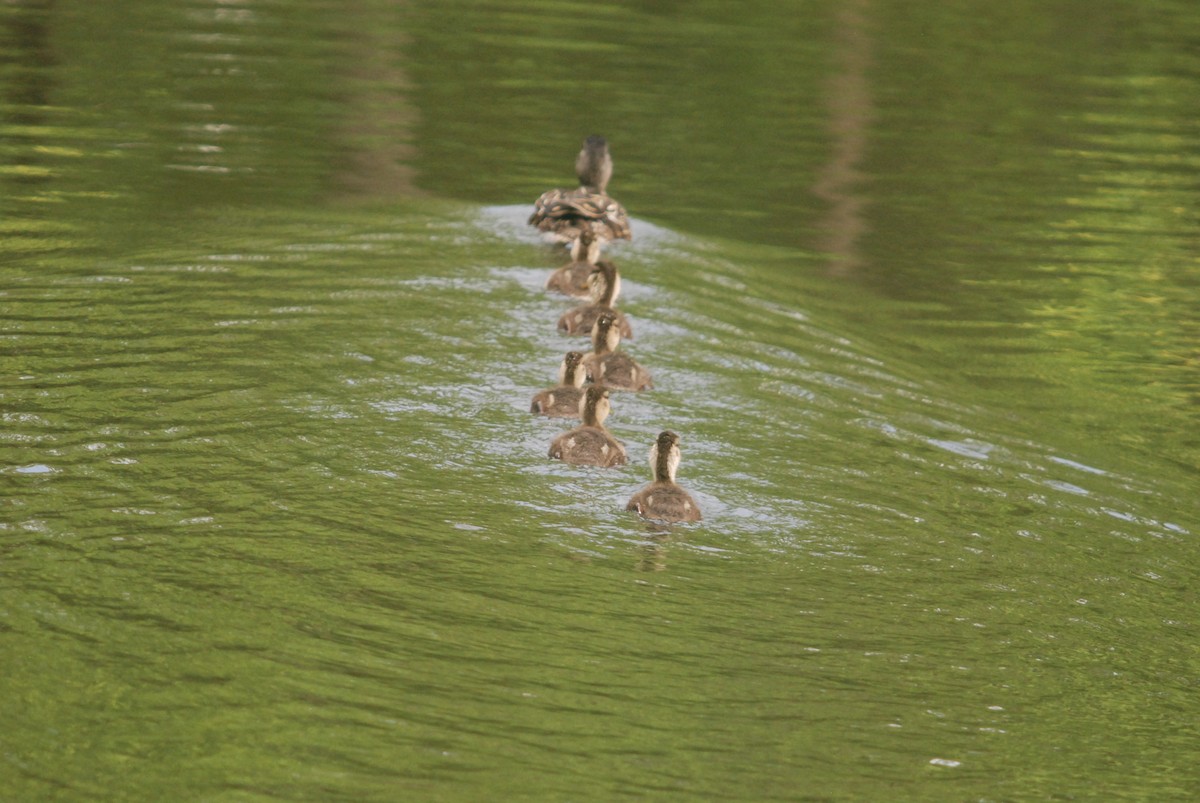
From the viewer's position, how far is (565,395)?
9789mm

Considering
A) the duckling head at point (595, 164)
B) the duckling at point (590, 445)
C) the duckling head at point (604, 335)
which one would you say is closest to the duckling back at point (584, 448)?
the duckling at point (590, 445)

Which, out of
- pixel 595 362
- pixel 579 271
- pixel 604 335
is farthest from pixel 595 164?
pixel 595 362

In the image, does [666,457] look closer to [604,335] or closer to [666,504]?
[666,504]

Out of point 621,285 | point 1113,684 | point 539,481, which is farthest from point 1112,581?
point 621,285

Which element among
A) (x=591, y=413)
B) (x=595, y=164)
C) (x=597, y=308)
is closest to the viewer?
(x=591, y=413)

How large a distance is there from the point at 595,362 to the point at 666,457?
205cm

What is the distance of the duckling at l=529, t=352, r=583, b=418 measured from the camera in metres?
9.74

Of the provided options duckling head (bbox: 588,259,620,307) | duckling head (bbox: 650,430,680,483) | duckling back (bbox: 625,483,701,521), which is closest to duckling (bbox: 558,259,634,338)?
duckling head (bbox: 588,259,620,307)

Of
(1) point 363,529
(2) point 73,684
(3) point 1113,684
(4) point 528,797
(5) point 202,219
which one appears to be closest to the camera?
(4) point 528,797

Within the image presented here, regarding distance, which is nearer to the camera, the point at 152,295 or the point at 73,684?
the point at 73,684

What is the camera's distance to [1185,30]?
2764 cm

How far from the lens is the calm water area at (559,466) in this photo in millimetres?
6285

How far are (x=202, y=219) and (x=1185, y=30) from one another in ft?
61.6

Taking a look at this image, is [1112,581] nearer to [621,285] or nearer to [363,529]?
Answer: [363,529]
